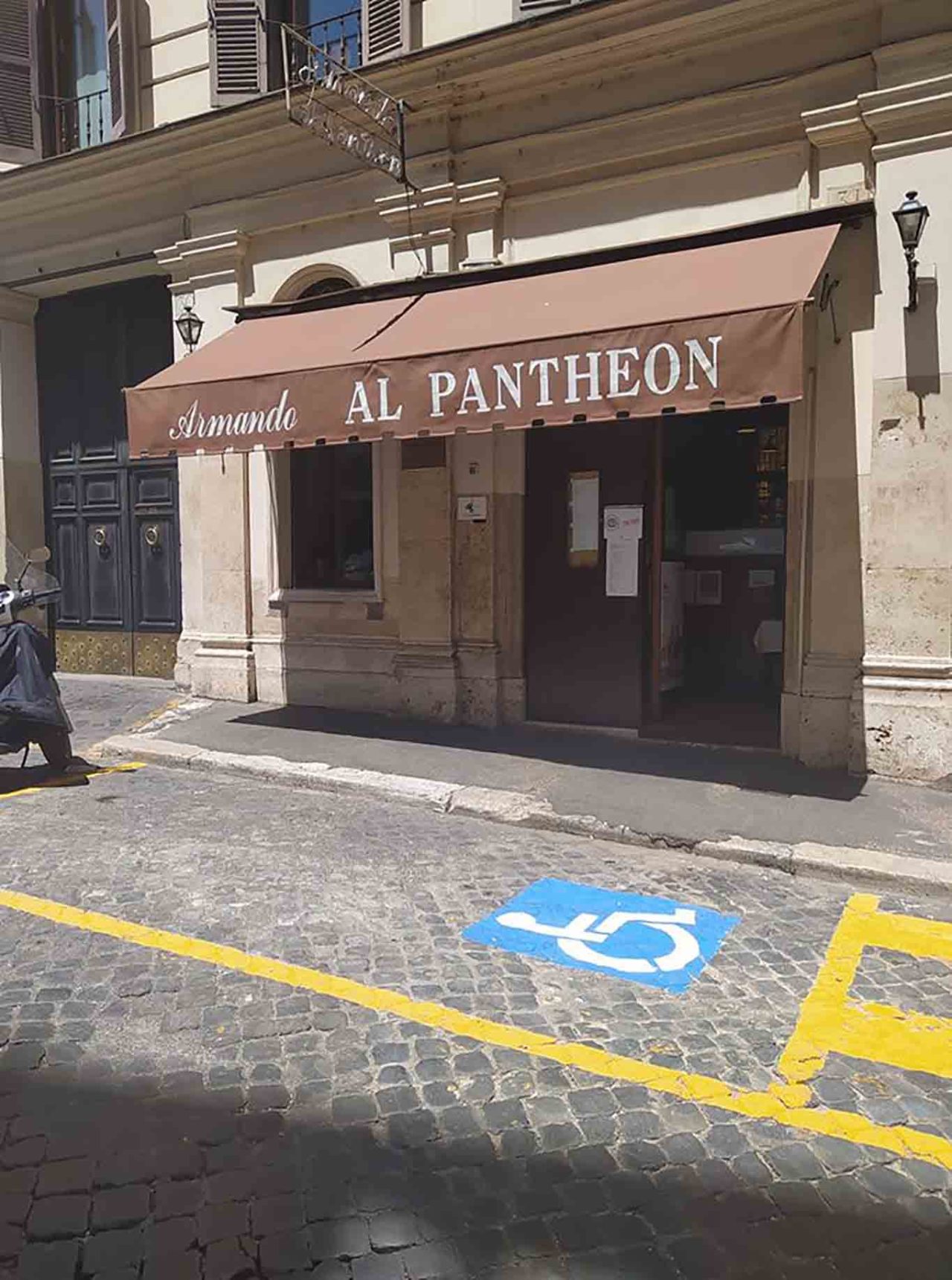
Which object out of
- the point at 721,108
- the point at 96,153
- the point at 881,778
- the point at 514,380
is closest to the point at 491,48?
the point at 721,108

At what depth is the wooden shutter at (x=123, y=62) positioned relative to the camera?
9711mm

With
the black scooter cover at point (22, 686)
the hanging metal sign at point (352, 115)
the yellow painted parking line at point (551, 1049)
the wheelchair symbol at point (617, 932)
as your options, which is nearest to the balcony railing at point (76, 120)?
the hanging metal sign at point (352, 115)

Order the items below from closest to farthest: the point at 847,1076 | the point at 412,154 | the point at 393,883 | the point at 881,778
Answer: the point at 847,1076, the point at 393,883, the point at 881,778, the point at 412,154

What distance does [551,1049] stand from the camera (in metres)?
3.22

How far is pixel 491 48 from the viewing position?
25.0 feet

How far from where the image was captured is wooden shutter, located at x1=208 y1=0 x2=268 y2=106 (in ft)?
29.8

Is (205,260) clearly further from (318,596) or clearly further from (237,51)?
(318,596)

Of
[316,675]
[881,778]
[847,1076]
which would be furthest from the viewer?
[316,675]

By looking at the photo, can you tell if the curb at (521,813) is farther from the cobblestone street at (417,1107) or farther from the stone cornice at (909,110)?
the stone cornice at (909,110)

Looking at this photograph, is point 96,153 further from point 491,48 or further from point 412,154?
point 491,48

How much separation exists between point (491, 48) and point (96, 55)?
5822mm

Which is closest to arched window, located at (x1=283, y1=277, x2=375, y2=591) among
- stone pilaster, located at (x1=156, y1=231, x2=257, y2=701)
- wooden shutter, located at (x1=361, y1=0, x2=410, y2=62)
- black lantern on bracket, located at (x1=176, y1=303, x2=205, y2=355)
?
stone pilaster, located at (x1=156, y1=231, x2=257, y2=701)

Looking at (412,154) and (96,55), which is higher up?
(96,55)

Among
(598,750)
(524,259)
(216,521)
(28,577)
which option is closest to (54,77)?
(216,521)
